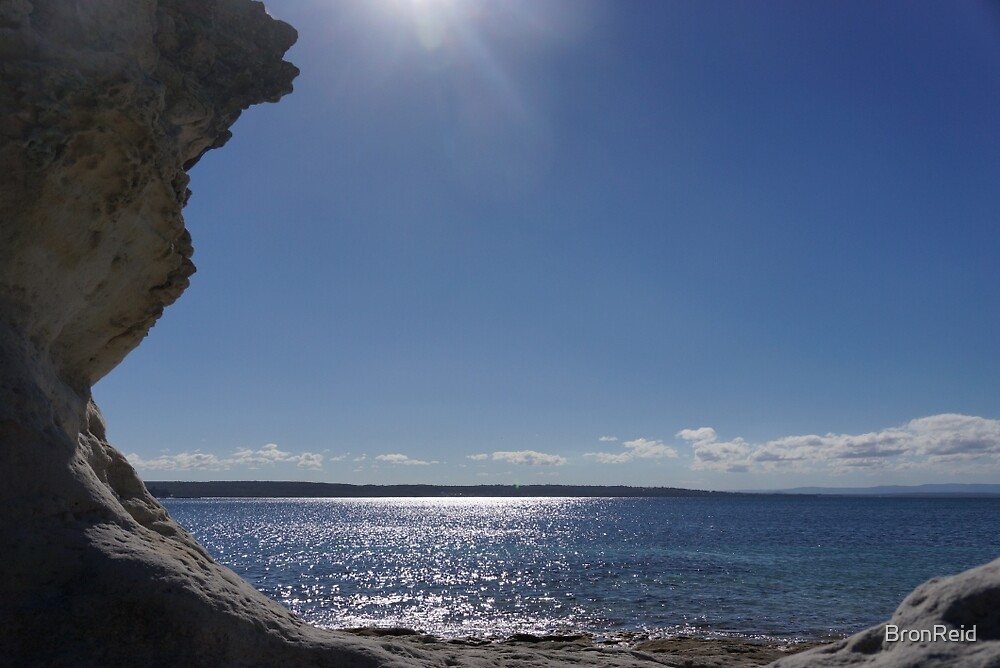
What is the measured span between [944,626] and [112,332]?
9.76 meters

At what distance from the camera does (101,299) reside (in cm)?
930

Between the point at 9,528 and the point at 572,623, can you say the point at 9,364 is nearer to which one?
the point at 9,528

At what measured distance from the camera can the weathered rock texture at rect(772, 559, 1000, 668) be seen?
16.5 feet

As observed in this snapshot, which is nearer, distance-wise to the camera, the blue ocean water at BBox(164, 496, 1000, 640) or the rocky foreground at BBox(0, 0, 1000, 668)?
the rocky foreground at BBox(0, 0, 1000, 668)

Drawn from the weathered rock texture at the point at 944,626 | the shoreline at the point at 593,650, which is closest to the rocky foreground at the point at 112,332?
the weathered rock texture at the point at 944,626

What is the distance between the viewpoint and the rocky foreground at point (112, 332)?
19.9 ft

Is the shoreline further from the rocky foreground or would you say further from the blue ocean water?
the blue ocean water

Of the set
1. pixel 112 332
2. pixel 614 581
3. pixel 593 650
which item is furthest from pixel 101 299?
pixel 614 581

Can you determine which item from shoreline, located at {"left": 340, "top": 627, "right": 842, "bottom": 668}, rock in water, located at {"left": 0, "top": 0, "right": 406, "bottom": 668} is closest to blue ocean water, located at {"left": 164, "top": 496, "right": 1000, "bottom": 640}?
shoreline, located at {"left": 340, "top": 627, "right": 842, "bottom": 668}

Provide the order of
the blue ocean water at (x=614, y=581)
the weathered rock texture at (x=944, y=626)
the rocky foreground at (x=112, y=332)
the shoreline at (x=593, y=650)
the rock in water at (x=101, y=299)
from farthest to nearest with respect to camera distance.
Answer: the blue ocean water at (x=614, y=581) → the shoreline at (x=593, y=650) → the rock in water at (x=101, y=299) → the rocky foreground at (x=112, y=332) → the weathered rock texture at (x=944, y=626)

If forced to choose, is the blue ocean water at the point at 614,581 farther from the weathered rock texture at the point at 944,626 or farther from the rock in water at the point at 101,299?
the weathered rock texture at the point at 944,626

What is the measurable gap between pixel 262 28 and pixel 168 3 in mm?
1369

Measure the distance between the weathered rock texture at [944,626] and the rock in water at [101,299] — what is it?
4.30 metres

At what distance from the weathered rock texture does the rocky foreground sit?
17 mm
